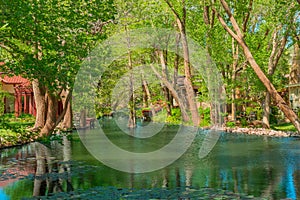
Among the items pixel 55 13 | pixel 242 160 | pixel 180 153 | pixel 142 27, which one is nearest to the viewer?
pixel 55 13

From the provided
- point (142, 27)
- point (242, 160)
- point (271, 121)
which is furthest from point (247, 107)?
point (242, 160)

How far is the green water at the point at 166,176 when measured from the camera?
1148 centimetres

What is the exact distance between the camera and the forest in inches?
574

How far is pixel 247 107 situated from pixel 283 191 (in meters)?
24.1

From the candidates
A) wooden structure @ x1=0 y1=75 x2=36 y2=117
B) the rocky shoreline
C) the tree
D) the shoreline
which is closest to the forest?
the tree

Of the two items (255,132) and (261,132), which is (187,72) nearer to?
(255,132)

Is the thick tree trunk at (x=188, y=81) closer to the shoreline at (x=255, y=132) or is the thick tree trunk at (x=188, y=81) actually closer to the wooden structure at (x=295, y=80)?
the shoreline at (x=255, y=132)

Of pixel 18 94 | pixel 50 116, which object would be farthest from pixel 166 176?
pixel 18 94

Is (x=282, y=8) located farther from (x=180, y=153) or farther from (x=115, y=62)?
(x=115, y=62)

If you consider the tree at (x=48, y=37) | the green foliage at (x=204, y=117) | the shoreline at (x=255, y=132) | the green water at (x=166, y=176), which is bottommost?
the green water at (x=166, y=176)

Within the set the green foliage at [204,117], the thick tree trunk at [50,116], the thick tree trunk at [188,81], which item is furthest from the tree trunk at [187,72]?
the thick tree trunk at [50,116]

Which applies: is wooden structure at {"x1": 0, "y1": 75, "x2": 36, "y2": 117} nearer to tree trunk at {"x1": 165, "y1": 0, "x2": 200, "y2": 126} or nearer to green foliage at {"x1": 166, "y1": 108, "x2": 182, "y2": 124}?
green foliage at {"x1": 166, "y1": 108, "x2": 182, "y2": 124}

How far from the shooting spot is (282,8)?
22.6 metres

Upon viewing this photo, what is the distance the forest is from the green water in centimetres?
187
